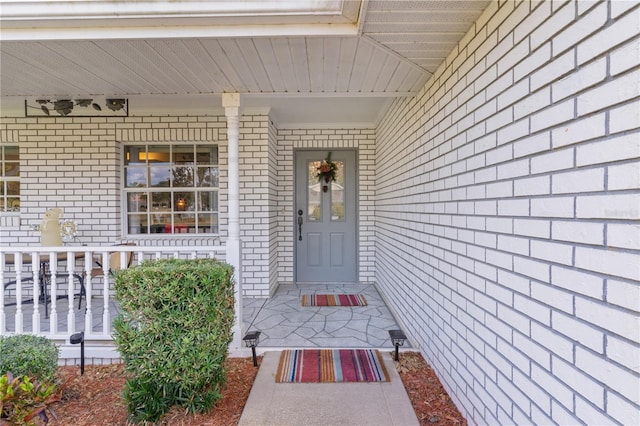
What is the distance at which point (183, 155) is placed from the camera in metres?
4.49

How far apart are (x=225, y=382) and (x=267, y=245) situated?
2.25 m

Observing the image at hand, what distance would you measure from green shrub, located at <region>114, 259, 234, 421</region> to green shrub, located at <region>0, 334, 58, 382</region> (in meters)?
0.63

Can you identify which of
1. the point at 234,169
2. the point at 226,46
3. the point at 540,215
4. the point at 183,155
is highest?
the point at 226,46

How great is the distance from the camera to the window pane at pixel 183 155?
4480mm

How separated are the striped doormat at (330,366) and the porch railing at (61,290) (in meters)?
1.15

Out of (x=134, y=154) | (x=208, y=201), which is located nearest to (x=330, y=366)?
(x=208, y=201)

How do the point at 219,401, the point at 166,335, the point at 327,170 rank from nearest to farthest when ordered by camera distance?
the point at 166,335
the point at 219,401
the point at 327,170

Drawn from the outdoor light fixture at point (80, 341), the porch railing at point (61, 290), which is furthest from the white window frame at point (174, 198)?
the outdoor light fixture at point (80, 341)

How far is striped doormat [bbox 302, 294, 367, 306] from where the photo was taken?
399cm

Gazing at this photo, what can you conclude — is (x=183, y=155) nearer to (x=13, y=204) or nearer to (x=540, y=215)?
(x=13, y=204)

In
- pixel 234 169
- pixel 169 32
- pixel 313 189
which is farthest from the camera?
pixel 313 189

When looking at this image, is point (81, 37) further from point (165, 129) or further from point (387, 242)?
A: point (387, 242)

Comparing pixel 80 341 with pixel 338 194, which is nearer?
pixel 80 341

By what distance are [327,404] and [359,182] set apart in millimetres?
3490
